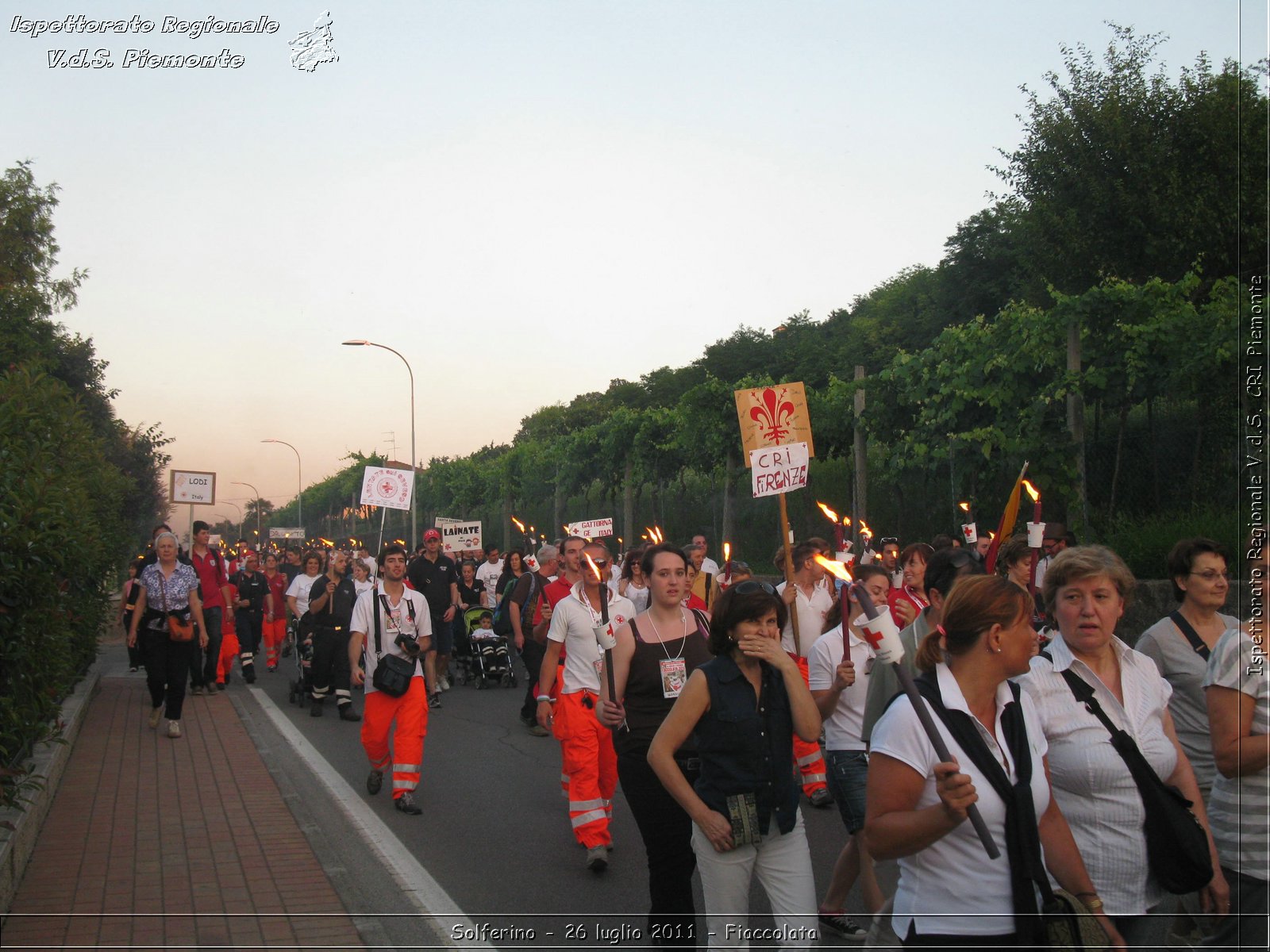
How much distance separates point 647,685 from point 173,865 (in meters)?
3.18

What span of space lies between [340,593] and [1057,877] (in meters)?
12.1

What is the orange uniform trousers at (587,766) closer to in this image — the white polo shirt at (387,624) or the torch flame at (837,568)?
the white polo shirt at (387,624)

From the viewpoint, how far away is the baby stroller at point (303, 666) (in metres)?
14.7

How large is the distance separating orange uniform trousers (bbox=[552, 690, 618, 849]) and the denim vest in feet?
8.65

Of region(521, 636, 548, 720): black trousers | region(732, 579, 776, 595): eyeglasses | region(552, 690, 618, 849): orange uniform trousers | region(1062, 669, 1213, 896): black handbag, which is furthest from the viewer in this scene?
region(521, 636, 548, 720): black trousers

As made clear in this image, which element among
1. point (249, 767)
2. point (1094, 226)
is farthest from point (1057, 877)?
point (1094, 226)

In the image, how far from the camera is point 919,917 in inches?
125

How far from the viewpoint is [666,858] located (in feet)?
17.0

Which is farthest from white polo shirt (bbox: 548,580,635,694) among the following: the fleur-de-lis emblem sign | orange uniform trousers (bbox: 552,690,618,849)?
the fleur-de-lis emblem sign

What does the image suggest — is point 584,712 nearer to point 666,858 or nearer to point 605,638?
point 605,638

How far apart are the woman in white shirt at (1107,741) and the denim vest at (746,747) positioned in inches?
35.8

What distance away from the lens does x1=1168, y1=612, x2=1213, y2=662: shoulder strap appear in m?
4.74

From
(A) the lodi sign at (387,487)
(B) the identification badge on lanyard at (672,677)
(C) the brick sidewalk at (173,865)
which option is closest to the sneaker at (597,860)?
(C) the brick sidewalk at (173,865)

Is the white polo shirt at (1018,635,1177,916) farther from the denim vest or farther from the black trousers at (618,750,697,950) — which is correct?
the black trousers at (618,750,697,950)
